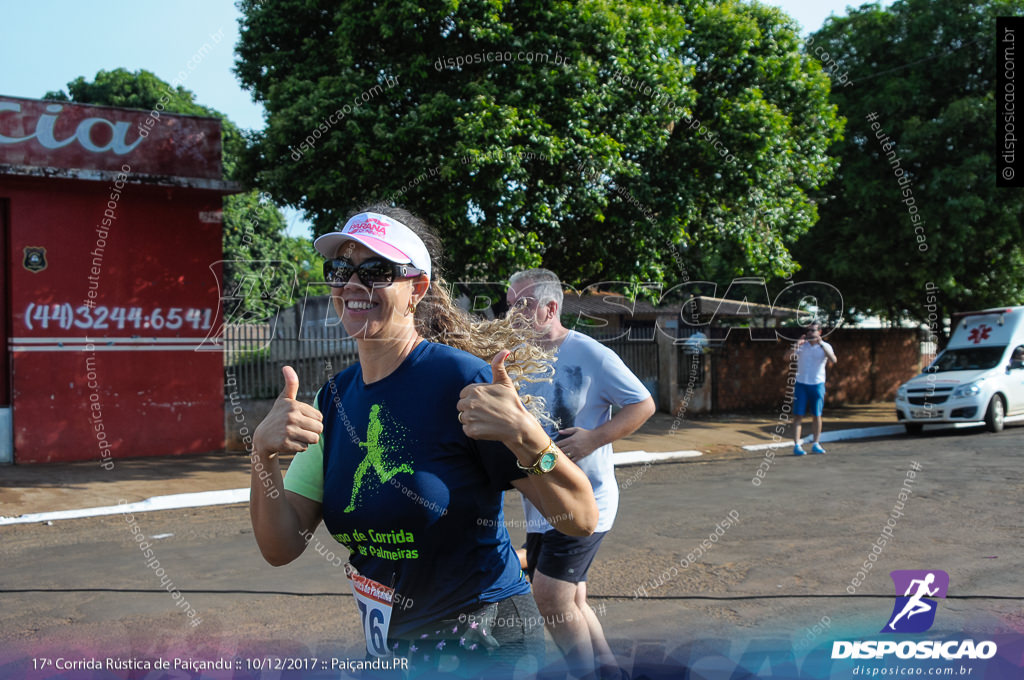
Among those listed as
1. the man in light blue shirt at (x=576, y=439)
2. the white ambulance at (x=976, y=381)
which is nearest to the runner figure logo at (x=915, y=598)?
the man in light blue shirt at (x=576, y=439)

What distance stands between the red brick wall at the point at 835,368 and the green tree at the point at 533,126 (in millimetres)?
4850

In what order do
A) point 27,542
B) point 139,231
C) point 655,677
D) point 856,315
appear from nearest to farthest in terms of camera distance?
point 655,677 → point 27,542 → point 139,231 → point 856,315

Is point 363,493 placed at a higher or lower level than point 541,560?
higher

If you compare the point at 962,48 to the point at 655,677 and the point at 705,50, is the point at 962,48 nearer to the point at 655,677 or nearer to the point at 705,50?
the point at 705,50

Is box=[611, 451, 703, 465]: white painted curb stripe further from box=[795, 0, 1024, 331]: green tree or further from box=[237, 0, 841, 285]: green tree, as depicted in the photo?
box=[795, 0, 1024, 331]: green tree

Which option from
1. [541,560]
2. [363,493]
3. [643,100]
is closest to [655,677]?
[541,560]

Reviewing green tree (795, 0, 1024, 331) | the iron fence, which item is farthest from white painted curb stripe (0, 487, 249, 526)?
green tree (795, 0, 1024, 331)

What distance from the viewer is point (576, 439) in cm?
385

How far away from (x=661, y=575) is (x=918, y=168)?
50.2 feet

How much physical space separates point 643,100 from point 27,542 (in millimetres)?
8888

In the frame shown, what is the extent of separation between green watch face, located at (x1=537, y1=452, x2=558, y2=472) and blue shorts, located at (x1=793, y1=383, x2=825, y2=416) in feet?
36.4

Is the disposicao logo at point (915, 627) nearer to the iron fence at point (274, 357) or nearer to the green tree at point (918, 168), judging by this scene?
the iron fence at point (274, 357)

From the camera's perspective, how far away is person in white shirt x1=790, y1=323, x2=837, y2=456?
12195 millimetres

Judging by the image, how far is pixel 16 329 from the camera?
11.2 metres
